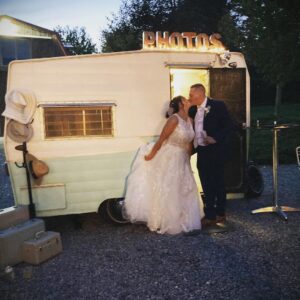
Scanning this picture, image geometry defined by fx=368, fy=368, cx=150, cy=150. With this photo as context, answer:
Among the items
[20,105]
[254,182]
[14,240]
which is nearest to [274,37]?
[254,182]

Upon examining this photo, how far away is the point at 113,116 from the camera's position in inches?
210

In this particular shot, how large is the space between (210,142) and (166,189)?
3.01 ft

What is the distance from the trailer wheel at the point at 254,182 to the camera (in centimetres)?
715

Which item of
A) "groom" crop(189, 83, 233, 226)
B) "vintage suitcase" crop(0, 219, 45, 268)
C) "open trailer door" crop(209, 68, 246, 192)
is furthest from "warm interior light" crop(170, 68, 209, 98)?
"vintage suitcase" crop(0, 219, 45, 268)

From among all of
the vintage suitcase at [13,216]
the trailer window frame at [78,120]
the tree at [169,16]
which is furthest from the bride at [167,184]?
the tree at [169,16]

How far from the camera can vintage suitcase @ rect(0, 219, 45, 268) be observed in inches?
167

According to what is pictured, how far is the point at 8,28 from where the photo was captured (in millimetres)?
20203

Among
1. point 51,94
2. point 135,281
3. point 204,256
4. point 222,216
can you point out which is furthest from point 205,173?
point 51,94

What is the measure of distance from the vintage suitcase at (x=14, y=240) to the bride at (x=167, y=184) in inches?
55.2

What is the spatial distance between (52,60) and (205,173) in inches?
105

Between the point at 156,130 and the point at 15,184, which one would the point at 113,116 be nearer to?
the point at 156,130

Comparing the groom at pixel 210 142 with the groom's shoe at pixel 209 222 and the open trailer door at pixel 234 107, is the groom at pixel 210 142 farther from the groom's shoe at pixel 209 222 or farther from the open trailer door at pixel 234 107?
the open trailer door at pixel 234 107

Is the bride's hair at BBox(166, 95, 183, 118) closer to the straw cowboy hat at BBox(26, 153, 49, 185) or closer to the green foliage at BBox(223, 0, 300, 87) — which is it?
the straw cowboy hat at BBox(26, 153, 49, 185)

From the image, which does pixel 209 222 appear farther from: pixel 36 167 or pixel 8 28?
pixel 8 28
